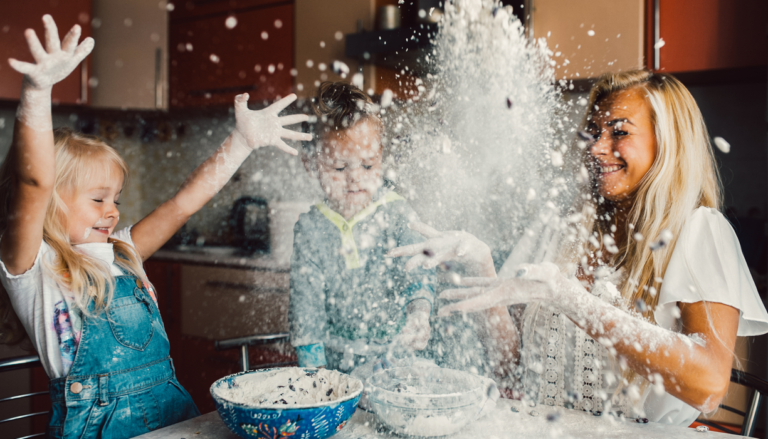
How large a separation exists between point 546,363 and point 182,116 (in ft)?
8.07

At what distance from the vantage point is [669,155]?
1064mm

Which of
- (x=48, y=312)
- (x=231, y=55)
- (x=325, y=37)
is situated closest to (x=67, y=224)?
(x=48, y=312)

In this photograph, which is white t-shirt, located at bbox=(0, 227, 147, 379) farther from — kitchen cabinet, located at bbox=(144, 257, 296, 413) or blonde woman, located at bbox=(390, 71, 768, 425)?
kitchen cabinet, located at bbox=(144, 257, 296, 413)

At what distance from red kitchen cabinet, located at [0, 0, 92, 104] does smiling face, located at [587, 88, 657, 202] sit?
229 centimetres

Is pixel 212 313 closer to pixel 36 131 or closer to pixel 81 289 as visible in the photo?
pixel 81 289

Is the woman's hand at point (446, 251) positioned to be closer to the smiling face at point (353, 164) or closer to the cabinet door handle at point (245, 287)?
the smiling face at point (353, 164)

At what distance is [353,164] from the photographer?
1.29m

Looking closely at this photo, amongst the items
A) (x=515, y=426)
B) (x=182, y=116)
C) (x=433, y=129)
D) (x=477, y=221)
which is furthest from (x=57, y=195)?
(x=182, y=116)

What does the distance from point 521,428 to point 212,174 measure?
2.67ft

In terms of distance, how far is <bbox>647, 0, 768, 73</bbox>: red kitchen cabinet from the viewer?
162 centimetres

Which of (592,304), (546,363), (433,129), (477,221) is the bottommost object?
(546,363)

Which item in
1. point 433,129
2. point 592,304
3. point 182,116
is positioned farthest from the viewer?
point 182,116

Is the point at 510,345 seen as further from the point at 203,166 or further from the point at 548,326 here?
the point at 203,166

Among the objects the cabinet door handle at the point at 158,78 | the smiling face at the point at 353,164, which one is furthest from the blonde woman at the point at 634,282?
the cabinet door handle at the point at 158,78
